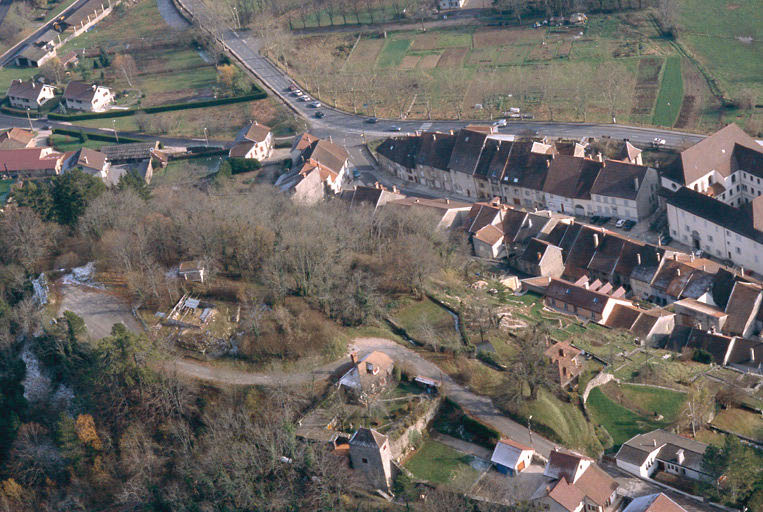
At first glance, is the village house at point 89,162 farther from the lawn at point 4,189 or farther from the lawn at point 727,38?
the lawn at point 727,38

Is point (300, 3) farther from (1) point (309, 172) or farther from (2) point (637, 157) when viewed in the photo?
(2) point (637, 157)

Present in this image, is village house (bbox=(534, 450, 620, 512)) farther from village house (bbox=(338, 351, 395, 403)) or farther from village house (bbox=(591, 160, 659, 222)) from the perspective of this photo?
village house (bbox=(591, 160, 659, 222))

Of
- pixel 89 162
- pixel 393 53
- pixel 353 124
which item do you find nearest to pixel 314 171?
pixel 353 124

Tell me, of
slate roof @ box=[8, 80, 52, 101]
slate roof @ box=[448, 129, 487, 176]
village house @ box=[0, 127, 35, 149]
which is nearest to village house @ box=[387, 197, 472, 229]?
slate roof @ box=[448, 129, 487, 176]

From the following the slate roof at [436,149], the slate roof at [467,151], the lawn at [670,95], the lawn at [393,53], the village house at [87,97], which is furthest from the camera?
the lawn at [393,53]

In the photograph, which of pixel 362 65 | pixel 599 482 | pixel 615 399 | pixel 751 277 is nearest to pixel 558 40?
pixel 362 65

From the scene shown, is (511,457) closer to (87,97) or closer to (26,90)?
(87,97)

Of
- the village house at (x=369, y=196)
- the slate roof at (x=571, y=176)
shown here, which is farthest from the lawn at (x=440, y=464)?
the slate roof at (x=571, y=176)
